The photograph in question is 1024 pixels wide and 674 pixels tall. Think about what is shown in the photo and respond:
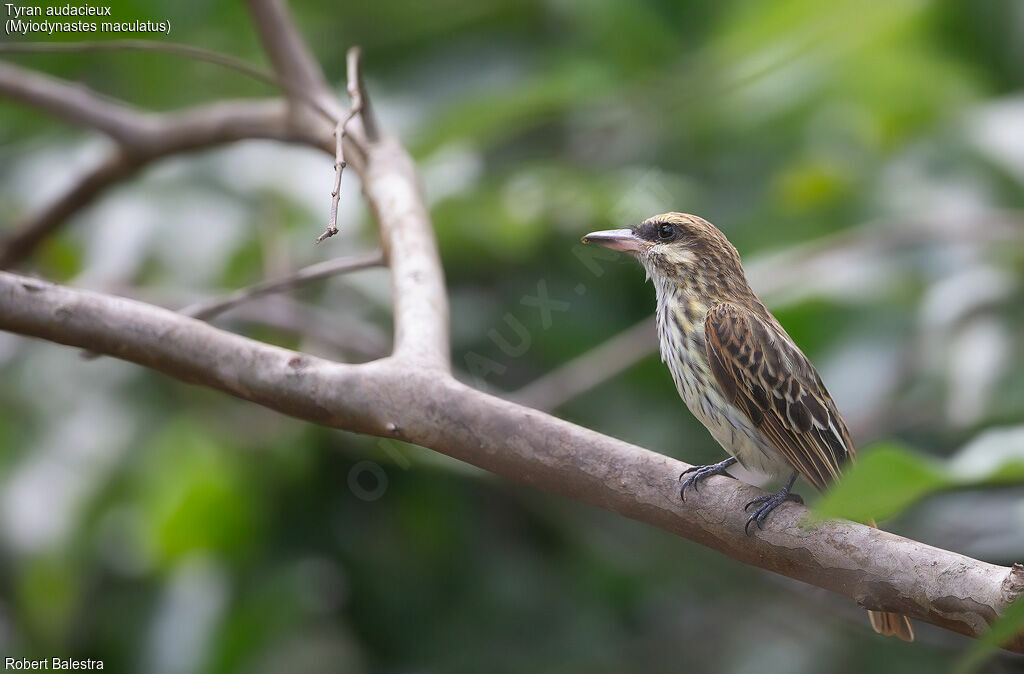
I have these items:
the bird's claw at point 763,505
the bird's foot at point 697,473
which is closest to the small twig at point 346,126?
the bird's foot at point 697,473

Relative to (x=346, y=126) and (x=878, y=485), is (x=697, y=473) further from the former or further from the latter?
(x=346, y=126)

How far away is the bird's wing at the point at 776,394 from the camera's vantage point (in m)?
2.63

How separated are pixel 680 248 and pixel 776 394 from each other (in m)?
0.43

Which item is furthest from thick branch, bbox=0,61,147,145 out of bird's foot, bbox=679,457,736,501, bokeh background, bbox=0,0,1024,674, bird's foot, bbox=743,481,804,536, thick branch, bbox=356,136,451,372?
bird's foot, bbox=743,481,804,536

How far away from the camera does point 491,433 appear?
215 cm

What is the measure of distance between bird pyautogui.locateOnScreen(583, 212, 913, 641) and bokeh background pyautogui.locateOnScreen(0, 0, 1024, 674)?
71 centimetres

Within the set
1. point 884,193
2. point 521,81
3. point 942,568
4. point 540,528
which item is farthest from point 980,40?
point 942,568

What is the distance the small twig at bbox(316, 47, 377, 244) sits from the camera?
1.71 m

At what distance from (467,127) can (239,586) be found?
→ 6.51ft

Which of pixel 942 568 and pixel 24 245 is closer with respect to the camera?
pixel 942 568

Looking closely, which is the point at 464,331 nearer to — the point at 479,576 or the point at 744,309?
the point at 479,576

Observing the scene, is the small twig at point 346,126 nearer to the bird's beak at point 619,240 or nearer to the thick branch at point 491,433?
the thick branch at point 491,433

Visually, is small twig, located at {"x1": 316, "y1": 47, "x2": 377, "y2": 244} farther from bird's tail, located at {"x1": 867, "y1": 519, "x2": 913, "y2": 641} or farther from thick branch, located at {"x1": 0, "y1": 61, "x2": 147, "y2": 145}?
bird's tail, located at {"x1": 867, "y1": 519, "x2": 913, "y2": 641}

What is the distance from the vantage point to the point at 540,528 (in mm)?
4527
